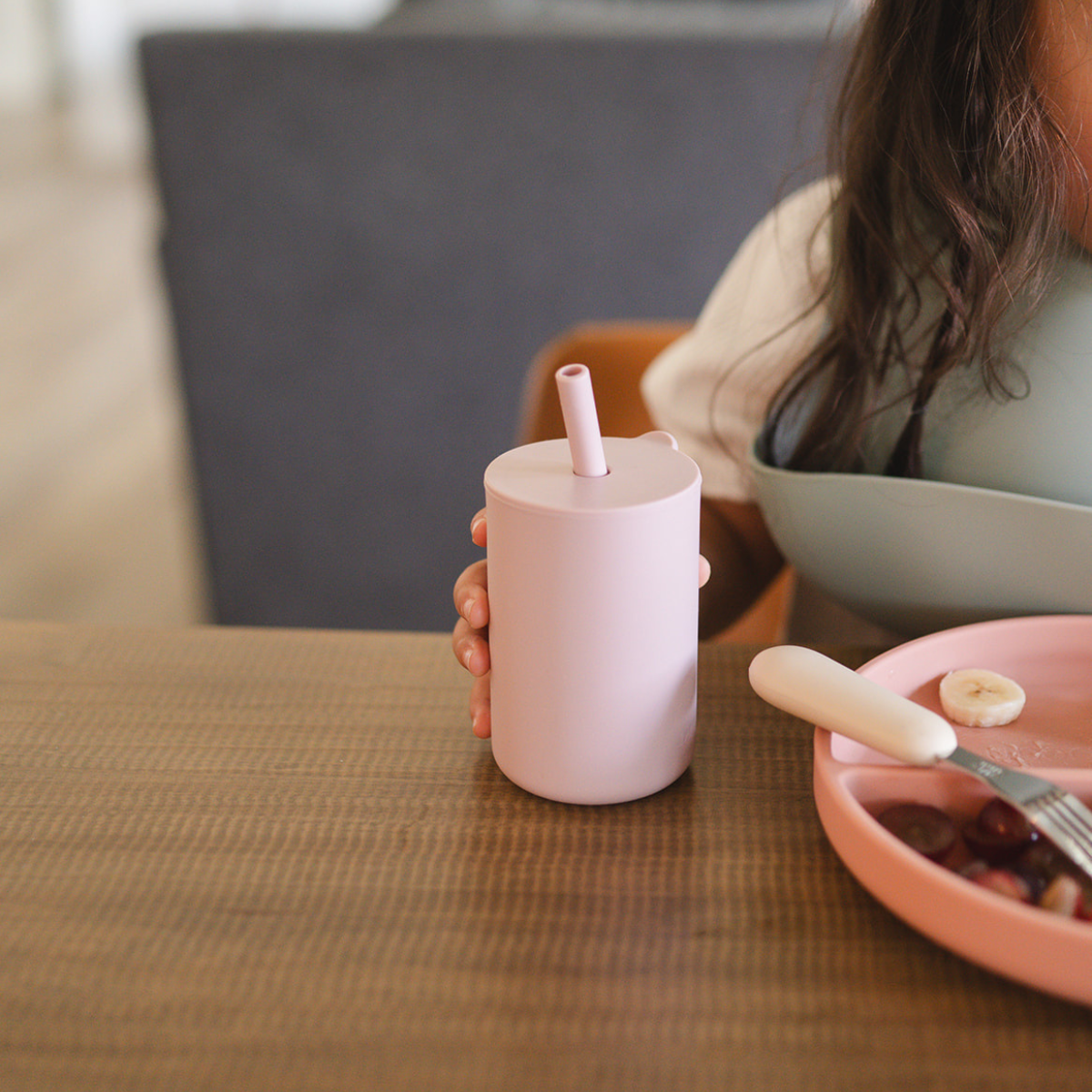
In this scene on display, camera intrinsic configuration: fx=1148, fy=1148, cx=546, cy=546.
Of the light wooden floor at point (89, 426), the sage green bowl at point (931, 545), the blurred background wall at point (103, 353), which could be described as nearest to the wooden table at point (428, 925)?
the sage green bowl at point (931, 545)

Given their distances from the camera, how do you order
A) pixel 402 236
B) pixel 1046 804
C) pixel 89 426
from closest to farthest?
pixel 1046 804, pixel 402 236, pixel 89 426

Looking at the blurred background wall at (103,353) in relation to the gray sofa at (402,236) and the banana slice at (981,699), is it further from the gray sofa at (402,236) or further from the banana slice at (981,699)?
the banana slice at (981,699)

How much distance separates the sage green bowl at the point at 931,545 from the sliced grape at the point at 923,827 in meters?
0.22

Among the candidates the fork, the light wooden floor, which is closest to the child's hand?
the fork

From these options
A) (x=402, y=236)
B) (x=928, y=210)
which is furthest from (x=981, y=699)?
(x=402, y=236)

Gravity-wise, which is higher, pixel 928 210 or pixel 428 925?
pixel 928 210

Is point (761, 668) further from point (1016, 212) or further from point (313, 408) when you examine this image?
point (313, 408)

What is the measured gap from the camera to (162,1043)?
1.29 ft

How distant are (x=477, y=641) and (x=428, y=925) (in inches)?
5.7

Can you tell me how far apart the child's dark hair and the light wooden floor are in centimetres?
134

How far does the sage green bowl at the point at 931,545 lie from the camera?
0.63 meters

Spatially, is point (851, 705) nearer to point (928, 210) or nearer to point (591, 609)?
point (591, 609)

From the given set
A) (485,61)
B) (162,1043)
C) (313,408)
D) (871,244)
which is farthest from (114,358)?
(162,1043)

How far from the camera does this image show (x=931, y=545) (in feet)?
2.15
